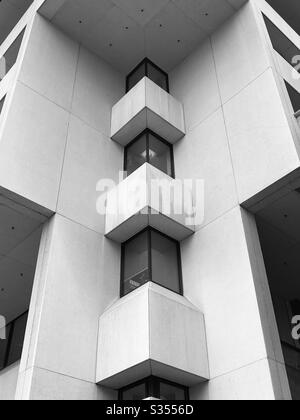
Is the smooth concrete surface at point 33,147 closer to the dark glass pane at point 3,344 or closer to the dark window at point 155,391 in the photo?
the dark window at point 155,391

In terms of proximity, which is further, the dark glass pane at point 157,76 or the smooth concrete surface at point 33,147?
the dark glass pane at point 157,76

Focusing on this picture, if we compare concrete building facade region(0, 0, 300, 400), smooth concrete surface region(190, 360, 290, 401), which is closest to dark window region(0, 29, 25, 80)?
concrete building facade region(0, 0, 300, 400)

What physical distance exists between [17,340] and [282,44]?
1376 cm

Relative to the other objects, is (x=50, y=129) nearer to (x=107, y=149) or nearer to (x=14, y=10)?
(x=107, y=149)

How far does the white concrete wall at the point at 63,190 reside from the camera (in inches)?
391

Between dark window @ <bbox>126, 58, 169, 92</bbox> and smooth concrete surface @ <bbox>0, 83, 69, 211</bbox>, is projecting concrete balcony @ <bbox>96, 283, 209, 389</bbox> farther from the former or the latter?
dark window @ <bbox>126, 58, 169, 92</bbox>

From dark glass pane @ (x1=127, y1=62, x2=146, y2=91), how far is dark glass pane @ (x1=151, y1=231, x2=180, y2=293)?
22.8ft

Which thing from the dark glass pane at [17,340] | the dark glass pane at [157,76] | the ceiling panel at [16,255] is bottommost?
the dark glass pane at [17,340]

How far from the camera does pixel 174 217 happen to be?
40.2 ft

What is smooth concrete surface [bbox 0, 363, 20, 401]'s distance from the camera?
37.1ft

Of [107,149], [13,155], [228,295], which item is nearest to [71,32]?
[107,149]

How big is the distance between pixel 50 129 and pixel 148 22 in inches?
226

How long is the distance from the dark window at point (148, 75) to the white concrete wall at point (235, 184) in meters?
1.40

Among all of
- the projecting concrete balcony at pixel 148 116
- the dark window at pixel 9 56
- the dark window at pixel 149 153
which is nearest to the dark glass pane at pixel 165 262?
the dark window at pixel 149 153
